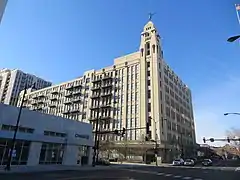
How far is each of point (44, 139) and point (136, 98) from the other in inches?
1894

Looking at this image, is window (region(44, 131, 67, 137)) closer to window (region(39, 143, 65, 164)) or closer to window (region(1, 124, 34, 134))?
window (region(39, 143, 65, 164))

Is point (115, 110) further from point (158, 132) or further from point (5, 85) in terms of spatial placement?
point (5, 85)

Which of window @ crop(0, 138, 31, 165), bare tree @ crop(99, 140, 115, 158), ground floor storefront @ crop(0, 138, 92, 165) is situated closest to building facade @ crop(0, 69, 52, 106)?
bare tree @ crop(99, 140, 115, 158)

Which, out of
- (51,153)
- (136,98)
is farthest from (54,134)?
(136,98)

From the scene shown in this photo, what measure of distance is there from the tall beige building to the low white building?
26.3 metres

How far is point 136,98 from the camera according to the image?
7894cm

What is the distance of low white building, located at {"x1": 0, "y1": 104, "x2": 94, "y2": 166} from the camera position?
1174 inches

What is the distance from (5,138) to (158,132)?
4930 centimetres

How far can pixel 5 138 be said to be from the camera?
29469mm

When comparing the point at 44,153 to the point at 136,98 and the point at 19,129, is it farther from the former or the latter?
the point at 136,98

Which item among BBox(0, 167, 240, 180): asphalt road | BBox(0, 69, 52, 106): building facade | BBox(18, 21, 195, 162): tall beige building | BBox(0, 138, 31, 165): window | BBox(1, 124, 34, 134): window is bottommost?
BBox(0, 167, 240, 180): asphalt road

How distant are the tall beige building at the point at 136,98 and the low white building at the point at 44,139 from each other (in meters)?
26.3

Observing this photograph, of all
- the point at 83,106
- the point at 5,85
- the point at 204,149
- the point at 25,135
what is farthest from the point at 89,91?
the point at 5,85

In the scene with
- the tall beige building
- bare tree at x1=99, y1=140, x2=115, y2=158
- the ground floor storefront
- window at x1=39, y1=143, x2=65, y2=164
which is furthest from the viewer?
the tall beige building
